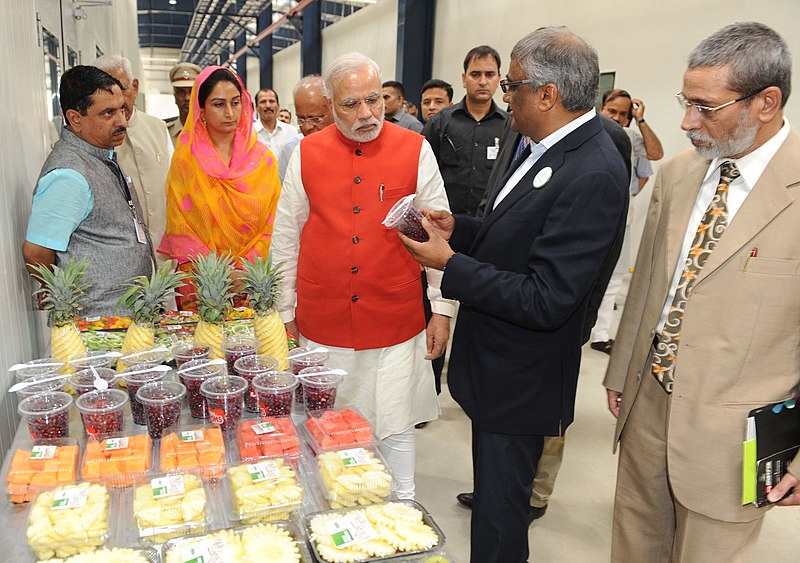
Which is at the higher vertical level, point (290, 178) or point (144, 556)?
point (290, 178)

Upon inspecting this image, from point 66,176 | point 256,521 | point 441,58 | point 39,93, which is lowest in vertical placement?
point 256,521

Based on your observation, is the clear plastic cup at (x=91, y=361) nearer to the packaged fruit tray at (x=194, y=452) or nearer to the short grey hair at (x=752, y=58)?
the packaged fruit tray at (x=194, y=452)

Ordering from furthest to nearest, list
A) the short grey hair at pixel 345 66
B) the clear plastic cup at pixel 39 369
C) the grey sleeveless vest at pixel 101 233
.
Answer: the grey sleeveless vest at pixel 101 233 → the short grey hair at pixel 345 66 → the clear plastic cup at pixel 39 369

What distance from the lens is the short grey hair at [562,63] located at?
1.57 meters

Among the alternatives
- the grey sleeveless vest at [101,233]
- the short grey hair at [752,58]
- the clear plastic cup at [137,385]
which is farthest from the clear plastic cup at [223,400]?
the short grey hair at [752,58]

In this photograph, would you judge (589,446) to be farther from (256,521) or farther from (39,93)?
(39,93)

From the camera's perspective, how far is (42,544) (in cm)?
115

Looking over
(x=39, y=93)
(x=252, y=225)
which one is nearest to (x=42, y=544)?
(x=252, y=225)

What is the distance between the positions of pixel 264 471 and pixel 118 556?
33cm

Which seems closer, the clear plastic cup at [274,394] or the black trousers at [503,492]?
the clear plastic cup at [274,394]

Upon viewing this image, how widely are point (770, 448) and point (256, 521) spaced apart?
1.25 m

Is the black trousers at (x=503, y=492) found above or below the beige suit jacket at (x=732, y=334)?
below

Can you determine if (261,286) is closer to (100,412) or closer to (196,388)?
(196,388)

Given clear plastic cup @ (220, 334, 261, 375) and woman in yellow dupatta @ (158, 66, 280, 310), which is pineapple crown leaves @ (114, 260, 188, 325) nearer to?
clear plastic cup @ (220, 334, 261, 375)
